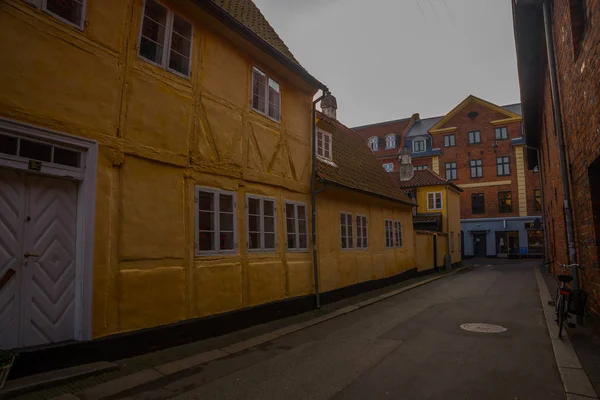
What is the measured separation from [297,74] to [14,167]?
23.3ft

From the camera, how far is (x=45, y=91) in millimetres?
5371

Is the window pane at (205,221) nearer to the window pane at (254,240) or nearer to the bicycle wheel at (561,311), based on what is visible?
the window pane at (254,240)

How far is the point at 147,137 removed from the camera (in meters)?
6.77

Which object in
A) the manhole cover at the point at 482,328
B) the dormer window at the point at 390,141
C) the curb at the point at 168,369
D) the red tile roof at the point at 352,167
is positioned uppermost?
the dormer window at the point at 390,141

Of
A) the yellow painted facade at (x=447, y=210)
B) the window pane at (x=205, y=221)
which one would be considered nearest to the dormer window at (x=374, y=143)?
the yellow painted facade at (x=447, y=210)

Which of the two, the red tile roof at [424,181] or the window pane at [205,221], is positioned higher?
the red tile roof at [424,181]

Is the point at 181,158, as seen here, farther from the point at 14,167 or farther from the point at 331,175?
the point at 331,175

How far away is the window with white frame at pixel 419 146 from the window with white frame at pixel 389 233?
29.4 meters

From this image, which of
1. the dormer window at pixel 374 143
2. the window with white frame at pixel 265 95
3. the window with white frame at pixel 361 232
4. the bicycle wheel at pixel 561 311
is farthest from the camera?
the dormer window at pixel 374 143

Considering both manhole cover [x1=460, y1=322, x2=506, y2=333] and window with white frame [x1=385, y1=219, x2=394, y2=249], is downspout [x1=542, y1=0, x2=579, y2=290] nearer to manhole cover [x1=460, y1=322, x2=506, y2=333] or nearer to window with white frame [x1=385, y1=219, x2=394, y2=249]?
manhole cover [x1=460, y1=322, x2=506, y2=333]

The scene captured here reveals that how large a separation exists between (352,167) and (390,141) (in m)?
35.2

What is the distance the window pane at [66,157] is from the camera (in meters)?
5.59

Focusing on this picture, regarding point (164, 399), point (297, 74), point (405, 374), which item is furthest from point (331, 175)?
point (164, 399)

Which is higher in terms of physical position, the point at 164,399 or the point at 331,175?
the point at 331,175
